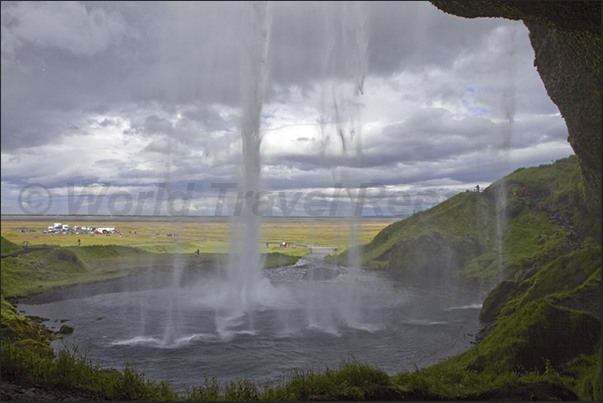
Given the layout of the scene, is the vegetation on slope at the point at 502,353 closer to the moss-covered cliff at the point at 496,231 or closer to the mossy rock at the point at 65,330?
the moss-covered cliff at the point at 496,231

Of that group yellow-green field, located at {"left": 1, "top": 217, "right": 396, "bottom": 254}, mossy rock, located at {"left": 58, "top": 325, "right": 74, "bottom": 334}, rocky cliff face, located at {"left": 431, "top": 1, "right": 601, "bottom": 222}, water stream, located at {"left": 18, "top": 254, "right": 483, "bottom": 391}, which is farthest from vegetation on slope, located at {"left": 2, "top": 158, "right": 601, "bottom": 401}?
yellow-green field, located at {"left": 1, "top": 217, "right": 396, "bottom": 254}

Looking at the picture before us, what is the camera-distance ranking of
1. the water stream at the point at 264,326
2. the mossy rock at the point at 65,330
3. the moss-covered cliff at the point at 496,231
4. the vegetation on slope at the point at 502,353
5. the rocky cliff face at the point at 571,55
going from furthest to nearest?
the moss-covered cliff at the point at 496,231 < the mossy rock at the point at 65,330 < the water stream at the point at 264,326 < the rocky cliff face at the point at 571,55 < the vegetation on slope at the point at 502,353

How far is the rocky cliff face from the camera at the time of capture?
38.3 feet

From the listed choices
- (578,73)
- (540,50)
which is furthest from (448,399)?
(540,50)

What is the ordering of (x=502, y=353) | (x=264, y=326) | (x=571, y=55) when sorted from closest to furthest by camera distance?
(x=502, y=353) → (x=571, y=55) → (x=264, y=326)

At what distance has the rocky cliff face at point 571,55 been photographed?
38.3 ft

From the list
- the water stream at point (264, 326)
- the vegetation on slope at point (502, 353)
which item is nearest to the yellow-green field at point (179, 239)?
the water stream at point (264, 326)

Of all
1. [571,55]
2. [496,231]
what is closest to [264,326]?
[571,55]

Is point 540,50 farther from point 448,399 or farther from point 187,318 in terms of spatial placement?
point 187,318

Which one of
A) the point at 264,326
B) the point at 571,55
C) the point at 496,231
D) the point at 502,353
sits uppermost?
the point at 571,55

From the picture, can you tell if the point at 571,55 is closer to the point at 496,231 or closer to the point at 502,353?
the point at 502,353

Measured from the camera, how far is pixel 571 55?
16.0 meters

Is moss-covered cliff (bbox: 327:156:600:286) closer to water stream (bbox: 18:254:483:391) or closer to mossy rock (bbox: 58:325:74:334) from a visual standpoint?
water stream (bbox: 18:254:483:391)

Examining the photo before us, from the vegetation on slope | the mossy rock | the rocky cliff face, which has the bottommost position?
the mossy rock
